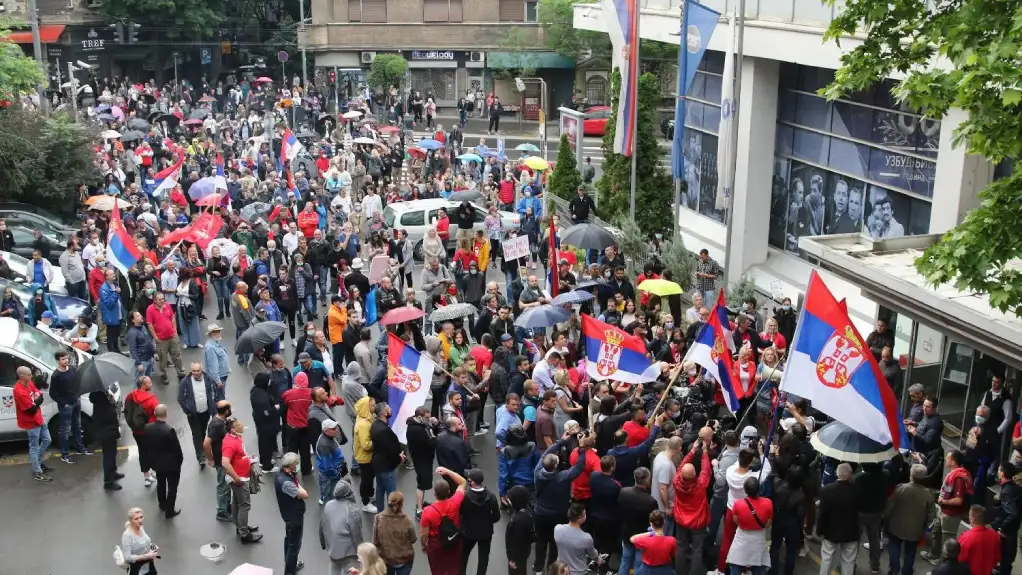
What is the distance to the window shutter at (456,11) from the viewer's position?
55.9 metres

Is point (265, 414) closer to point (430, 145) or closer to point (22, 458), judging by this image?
point (22, 458)

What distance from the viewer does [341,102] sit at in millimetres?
55250

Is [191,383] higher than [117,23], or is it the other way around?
[117,23]

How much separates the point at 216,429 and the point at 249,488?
877 mm

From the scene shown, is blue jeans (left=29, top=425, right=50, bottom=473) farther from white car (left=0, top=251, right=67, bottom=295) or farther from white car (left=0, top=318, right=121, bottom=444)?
white car (left=0, top=251, right=67, bottom=295)

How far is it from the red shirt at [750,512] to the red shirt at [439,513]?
266cm

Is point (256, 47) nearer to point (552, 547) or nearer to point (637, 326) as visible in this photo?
point (637, 326)

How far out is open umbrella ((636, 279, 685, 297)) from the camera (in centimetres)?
1720

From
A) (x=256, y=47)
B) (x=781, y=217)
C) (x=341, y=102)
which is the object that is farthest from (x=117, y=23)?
(x=781, y=217)

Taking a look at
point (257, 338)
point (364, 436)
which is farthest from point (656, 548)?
point (257, 338)

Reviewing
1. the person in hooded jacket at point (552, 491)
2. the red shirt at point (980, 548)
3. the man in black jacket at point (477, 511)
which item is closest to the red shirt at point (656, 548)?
the person in hooded jacket at point (552, 491)

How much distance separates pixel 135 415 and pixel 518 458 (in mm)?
4576

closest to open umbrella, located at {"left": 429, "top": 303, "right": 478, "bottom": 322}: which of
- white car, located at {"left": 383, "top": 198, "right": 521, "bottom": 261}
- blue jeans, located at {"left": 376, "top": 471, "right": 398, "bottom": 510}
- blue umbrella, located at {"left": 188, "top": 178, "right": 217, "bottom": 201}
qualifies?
blue jeans, located at {"left": 376, "top": 471, "right": 398, "bottom": 510}

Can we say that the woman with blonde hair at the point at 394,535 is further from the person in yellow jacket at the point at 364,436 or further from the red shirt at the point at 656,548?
the red shirt at the point at 656,548
